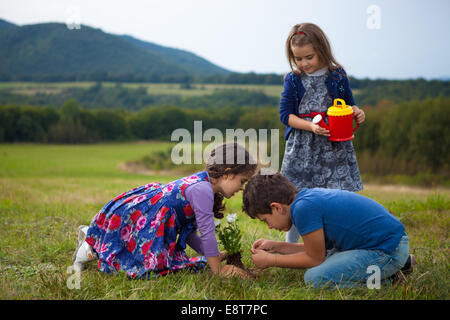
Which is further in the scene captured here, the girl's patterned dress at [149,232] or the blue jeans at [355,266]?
the girl's patterned dress at [149,232]

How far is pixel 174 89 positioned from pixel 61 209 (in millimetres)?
85203

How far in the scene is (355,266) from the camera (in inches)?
95.4

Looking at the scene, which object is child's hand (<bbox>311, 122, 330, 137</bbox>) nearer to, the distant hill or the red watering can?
the red watering can

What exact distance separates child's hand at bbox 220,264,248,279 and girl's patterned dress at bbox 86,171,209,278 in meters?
0.34

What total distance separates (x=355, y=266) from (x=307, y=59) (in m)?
1.62

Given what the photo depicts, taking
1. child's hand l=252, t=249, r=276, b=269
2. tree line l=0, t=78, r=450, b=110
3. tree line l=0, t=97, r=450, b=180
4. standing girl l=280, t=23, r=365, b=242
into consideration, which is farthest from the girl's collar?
tree line l=0, t=78, r=450, b=110

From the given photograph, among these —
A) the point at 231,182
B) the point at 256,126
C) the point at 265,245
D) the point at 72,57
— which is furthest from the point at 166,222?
the point at 72,57

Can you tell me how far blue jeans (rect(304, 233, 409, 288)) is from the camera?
2424 mm

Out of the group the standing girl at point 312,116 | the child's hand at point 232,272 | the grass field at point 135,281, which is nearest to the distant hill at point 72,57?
the grass field at point 135,281

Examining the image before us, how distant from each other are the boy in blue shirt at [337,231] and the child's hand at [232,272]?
0.30m

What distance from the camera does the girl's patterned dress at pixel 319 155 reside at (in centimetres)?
314

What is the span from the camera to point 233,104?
6312cm

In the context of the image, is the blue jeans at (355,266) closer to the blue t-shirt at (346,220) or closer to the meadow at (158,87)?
the blue t-shirt at (346,220)

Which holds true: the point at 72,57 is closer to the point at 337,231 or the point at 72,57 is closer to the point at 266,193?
the point at 266,193
